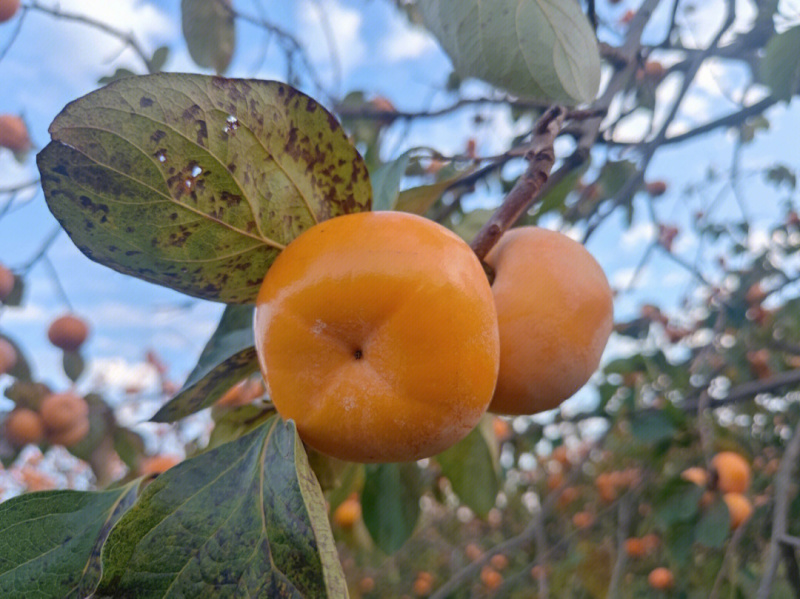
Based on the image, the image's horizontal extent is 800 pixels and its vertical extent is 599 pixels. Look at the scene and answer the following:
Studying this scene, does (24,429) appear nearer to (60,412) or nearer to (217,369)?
(60,412)

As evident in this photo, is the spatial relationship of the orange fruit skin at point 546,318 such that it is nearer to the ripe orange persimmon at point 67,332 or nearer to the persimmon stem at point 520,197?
the persimmon stem at point 520,197

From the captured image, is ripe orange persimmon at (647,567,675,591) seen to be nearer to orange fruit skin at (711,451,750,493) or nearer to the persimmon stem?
orange fruit skin at (711,451,750,493)

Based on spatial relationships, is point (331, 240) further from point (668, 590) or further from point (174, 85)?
A: point (668, 590)

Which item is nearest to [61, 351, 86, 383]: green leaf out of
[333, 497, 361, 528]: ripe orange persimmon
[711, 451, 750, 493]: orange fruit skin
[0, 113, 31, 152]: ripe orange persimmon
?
[0, 113, 31, 152]: ripe orange persimmon

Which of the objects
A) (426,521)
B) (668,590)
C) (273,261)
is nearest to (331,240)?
(273,261)

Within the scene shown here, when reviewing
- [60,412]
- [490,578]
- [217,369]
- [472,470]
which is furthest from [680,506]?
[490,578]
